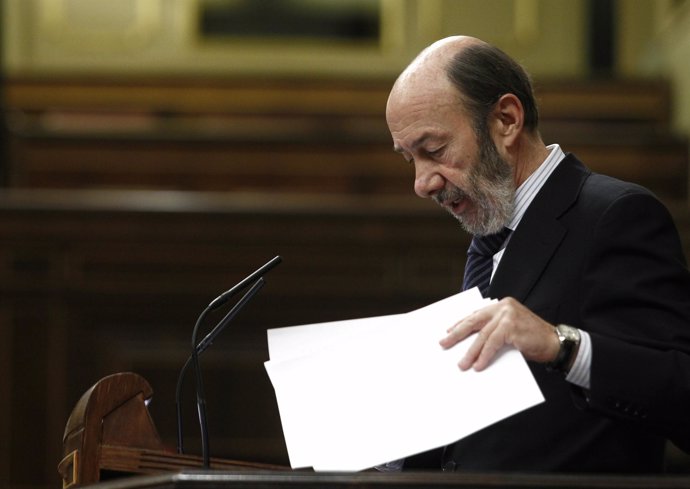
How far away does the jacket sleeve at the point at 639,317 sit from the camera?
65.8 inches

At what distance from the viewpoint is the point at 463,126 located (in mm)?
2051

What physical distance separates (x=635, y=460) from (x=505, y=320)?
1.46ft

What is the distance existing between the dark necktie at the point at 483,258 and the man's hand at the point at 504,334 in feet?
1.47

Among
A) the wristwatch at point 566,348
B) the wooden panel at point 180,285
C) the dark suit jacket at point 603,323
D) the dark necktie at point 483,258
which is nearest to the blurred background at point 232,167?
the wooden panel at point 180,285

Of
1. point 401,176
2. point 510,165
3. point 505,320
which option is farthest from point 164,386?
point 505,320

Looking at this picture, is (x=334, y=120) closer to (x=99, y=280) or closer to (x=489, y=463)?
(x=99, y=280)

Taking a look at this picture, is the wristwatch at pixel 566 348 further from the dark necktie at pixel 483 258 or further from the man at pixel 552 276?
the dark necktie at pixel 483 258

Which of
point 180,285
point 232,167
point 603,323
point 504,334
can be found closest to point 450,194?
point 603,323

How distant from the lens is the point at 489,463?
1.87 meters

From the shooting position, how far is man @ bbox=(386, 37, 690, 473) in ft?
5.47

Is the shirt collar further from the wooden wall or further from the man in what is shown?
the wooden wall

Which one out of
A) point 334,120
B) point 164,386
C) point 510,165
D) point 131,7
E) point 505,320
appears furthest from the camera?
point 131,7

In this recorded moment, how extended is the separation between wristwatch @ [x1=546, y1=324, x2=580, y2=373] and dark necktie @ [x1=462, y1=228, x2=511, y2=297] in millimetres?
417

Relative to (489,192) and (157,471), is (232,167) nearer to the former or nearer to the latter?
(489,192)
